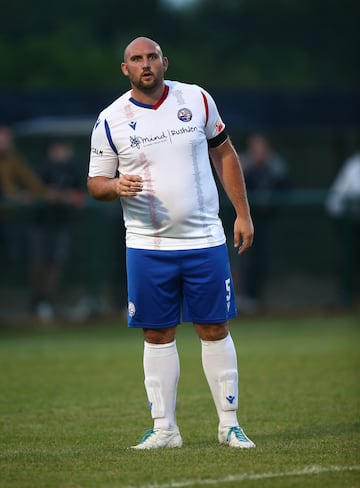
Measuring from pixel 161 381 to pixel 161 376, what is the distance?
27mm

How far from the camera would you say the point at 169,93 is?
22.1ft

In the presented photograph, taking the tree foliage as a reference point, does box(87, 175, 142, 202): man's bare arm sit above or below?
below

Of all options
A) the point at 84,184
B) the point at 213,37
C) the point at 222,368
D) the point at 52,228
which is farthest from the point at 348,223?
the point at 213,37

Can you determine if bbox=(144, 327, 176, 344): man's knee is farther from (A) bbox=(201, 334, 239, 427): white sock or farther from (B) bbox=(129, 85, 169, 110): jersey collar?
(B) bbox=(129, 85, 169, 110): jersey collar

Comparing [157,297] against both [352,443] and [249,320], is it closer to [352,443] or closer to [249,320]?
[352,443]

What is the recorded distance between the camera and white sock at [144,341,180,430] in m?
6.73

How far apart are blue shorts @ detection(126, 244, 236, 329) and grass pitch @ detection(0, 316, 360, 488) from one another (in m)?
0.70

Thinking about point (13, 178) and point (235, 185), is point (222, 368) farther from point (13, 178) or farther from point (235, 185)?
point (13, 178)

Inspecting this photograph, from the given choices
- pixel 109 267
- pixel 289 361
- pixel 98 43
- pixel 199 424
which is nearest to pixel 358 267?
pixel 109 267

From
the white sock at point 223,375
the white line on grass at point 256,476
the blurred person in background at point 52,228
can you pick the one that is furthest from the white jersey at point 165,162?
the blurred person in background at point 52,228

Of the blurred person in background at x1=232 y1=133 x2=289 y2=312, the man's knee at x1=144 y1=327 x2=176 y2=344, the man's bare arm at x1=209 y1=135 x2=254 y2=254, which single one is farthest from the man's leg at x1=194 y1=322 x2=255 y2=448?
the blurred person in background at x1=232 y1=133 x2=289 y2=312

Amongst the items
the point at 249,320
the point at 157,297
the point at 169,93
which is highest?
the point at 169,93

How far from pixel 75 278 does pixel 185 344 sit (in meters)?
2.91

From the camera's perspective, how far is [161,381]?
6762 millimetres
